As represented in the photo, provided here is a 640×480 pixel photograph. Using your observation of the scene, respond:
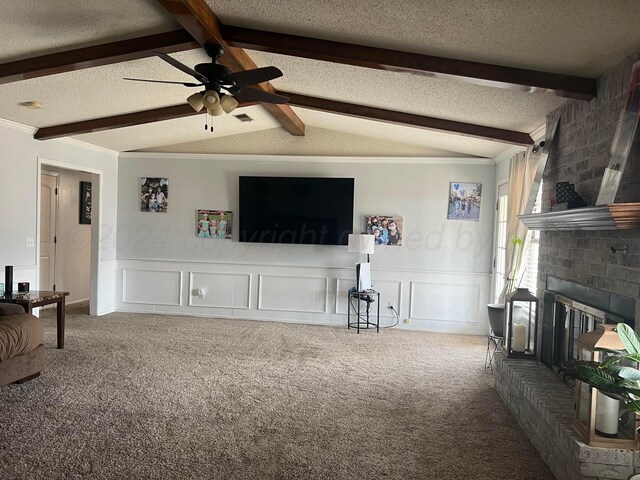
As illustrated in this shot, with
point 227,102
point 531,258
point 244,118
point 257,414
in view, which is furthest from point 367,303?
point 227,102

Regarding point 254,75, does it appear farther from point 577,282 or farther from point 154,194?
point 154,194

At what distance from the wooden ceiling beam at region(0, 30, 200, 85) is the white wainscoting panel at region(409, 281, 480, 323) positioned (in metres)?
4.41

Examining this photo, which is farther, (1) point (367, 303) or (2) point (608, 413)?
(1) point (367, 303)

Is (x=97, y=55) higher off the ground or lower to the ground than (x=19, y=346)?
higher

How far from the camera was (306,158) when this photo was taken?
262 inches

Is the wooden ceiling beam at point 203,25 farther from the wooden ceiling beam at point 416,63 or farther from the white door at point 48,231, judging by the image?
the white door at point 48,231

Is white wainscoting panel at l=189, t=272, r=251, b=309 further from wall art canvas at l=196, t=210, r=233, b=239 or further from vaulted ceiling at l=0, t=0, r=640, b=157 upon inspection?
vaulted ceiling at l=0, t=0, r=640, b=157

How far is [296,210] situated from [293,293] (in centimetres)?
122

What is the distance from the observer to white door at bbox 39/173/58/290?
23.6 feet

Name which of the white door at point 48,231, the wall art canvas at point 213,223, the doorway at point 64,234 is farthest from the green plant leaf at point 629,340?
the white door at point 48,231

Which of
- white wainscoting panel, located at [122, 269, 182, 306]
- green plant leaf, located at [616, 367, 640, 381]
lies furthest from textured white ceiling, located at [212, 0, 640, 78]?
white wainscoting panel, located at [122, 269, 182, 306]

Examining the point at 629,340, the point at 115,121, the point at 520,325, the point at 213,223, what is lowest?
the point at 520,325

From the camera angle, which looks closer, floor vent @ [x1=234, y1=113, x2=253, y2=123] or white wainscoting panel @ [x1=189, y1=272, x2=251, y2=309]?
floor vent @ [x1=234, y1=113, x2=253, y2=123]

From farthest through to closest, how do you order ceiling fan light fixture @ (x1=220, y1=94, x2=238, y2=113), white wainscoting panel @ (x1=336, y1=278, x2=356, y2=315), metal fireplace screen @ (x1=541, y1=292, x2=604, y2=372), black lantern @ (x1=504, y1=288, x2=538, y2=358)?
1. white wainscoting panel @ (x1=336, y1=278, x2=356, y2=315)
2. black lantern @ (x1=504, y1=288, x2=538, y2=358)
3. ceiling fan light fixture @ (x1=220, y1=94, x2=238, y2=113)
4. metal fireplace screen @ (x1=541, y1=292, x2=604, y2=372)
